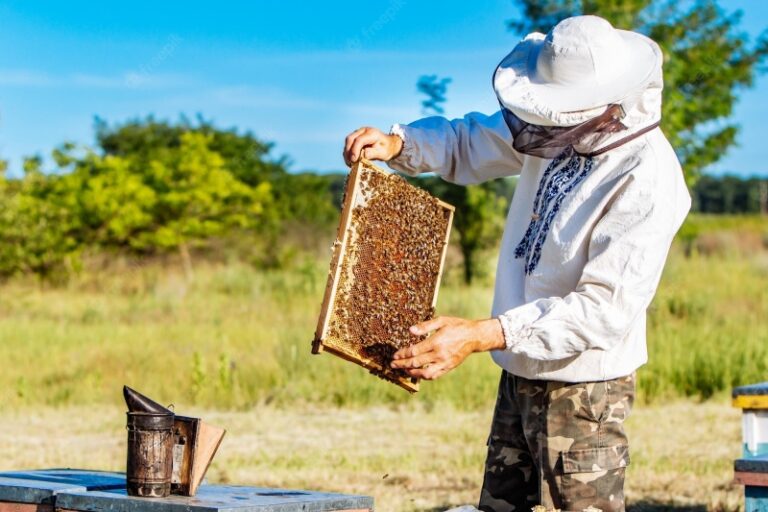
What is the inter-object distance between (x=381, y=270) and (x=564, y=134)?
750mm

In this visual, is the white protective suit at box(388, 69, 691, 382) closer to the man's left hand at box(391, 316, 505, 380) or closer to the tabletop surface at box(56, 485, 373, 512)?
the man's left hand at box(391, 316, 505, 380)

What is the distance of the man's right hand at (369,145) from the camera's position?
3.33 metres

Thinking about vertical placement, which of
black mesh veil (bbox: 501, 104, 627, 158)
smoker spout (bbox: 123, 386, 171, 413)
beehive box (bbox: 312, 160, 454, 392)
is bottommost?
smoker spout (bbox: 123, 386, 171, 413)

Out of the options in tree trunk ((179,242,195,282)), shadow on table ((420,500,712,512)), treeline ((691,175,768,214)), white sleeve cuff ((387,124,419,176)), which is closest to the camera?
white sleeve cuff ((387,124,419,176))

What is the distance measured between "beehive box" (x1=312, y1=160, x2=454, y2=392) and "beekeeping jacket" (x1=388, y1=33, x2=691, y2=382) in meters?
0.24

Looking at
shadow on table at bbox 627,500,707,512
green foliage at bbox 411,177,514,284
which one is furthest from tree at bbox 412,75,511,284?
shadow on table at bbox 627,500,707,512

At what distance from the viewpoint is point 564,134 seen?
117 inches

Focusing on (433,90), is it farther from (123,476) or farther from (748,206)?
(748,206)

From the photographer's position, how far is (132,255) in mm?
22031

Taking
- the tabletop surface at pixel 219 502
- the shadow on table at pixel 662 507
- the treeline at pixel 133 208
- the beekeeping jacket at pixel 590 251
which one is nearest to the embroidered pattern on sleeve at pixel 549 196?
the beekeeping jacket at pixel 590 251

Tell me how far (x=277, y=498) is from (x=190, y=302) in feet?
40.6

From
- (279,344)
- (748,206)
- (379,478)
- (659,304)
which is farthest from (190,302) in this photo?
(748,206)

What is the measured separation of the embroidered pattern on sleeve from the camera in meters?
3.11

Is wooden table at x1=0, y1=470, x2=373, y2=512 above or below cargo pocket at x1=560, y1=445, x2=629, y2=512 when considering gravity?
below
